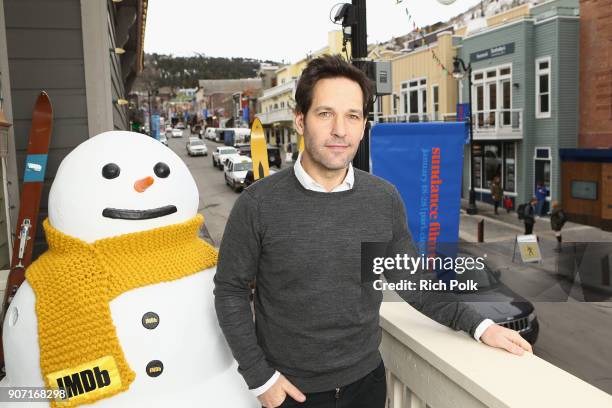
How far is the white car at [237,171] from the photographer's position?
2458 cm

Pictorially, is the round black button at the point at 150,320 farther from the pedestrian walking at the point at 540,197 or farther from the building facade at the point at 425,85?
the building facade at the point at 425,85

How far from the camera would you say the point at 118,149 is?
2041 mm

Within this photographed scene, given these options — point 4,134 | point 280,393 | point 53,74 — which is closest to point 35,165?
point 4,134

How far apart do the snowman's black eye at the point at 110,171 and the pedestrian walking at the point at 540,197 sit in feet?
60.6

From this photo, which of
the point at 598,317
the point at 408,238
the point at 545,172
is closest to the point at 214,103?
the point at 545,172

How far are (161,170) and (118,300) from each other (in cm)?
52

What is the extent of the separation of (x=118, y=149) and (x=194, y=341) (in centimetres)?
79

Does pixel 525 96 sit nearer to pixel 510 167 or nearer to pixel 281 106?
pixel 510 167

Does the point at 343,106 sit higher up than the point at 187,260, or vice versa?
the point at 343,106

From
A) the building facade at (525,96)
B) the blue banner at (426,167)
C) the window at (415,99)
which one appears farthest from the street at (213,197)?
the building facade at (525,96)

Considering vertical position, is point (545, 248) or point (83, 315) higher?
point (83, 315)

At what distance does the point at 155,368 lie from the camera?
6.24 ft

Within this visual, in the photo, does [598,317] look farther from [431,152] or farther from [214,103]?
[214,103]

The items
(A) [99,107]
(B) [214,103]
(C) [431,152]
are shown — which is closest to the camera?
(A) [99,107]
